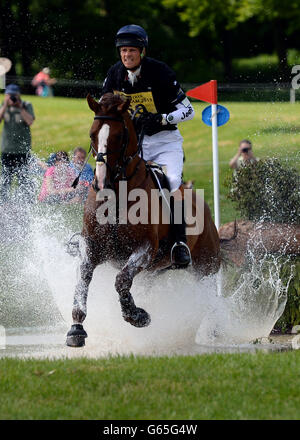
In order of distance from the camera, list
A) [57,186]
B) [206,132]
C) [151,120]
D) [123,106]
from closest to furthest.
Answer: [123,106] → [151,120] → [57,186] → [206,132]

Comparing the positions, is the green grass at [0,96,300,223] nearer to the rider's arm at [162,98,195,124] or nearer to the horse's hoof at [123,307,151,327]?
the rider's arm at [162,98,195,124]

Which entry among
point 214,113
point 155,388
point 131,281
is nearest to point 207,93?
point 214,113

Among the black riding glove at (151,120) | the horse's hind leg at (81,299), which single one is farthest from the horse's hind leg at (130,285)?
the black riding glove at (151,120)

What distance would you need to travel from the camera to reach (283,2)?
3400cm

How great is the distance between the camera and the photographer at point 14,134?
12867 millimetres

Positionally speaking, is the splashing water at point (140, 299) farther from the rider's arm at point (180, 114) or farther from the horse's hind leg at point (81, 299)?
the rider's arm at point (180, 114)

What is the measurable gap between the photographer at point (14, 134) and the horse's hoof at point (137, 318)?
5.67m

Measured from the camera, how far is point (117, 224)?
7.07 m

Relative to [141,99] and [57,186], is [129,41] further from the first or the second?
[57,186]

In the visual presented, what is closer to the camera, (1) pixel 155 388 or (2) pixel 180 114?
(1) pixel 155 388

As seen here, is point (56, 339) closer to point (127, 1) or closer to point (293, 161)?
point (293, 161)

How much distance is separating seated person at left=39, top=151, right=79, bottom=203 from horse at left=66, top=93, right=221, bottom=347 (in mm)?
3691

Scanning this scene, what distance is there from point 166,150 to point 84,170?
3.08 m
